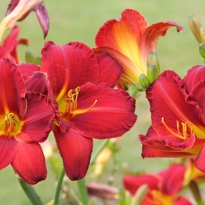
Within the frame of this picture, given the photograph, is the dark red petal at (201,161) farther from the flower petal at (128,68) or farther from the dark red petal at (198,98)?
the flower petal at (128,68)

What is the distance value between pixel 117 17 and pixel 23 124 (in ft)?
15.5

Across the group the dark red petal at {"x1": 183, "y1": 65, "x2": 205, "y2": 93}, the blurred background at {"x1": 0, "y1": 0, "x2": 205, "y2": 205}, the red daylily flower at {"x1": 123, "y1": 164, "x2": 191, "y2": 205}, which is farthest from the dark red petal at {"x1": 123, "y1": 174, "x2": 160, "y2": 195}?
the blurred background at {"x1": 0, "y1": 0, "x2": 205, "y2": 205}

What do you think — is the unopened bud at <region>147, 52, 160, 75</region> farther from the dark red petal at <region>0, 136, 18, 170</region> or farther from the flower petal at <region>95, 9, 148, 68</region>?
the dark red petal at <region>0, 136, 18, 170</region>

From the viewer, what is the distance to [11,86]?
54 cm

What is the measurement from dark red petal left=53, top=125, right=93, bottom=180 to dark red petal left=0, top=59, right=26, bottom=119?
0.15 feet

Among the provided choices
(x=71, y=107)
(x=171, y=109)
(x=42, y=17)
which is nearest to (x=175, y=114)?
(x=171, y=109)

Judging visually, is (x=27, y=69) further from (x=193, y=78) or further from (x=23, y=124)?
(x=193, y=78)

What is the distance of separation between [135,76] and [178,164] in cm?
35

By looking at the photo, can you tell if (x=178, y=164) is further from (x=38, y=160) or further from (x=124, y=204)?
(x=38, y=160)

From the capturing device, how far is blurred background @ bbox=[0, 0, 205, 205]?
281 centimetres

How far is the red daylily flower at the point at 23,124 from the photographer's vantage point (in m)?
0.53

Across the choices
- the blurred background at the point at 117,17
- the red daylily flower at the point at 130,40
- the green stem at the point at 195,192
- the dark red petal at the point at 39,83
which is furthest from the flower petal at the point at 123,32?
the blurred background at the point at 117,17

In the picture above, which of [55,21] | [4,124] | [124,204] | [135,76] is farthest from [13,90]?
[55,21]

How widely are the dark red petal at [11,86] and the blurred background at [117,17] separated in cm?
202
